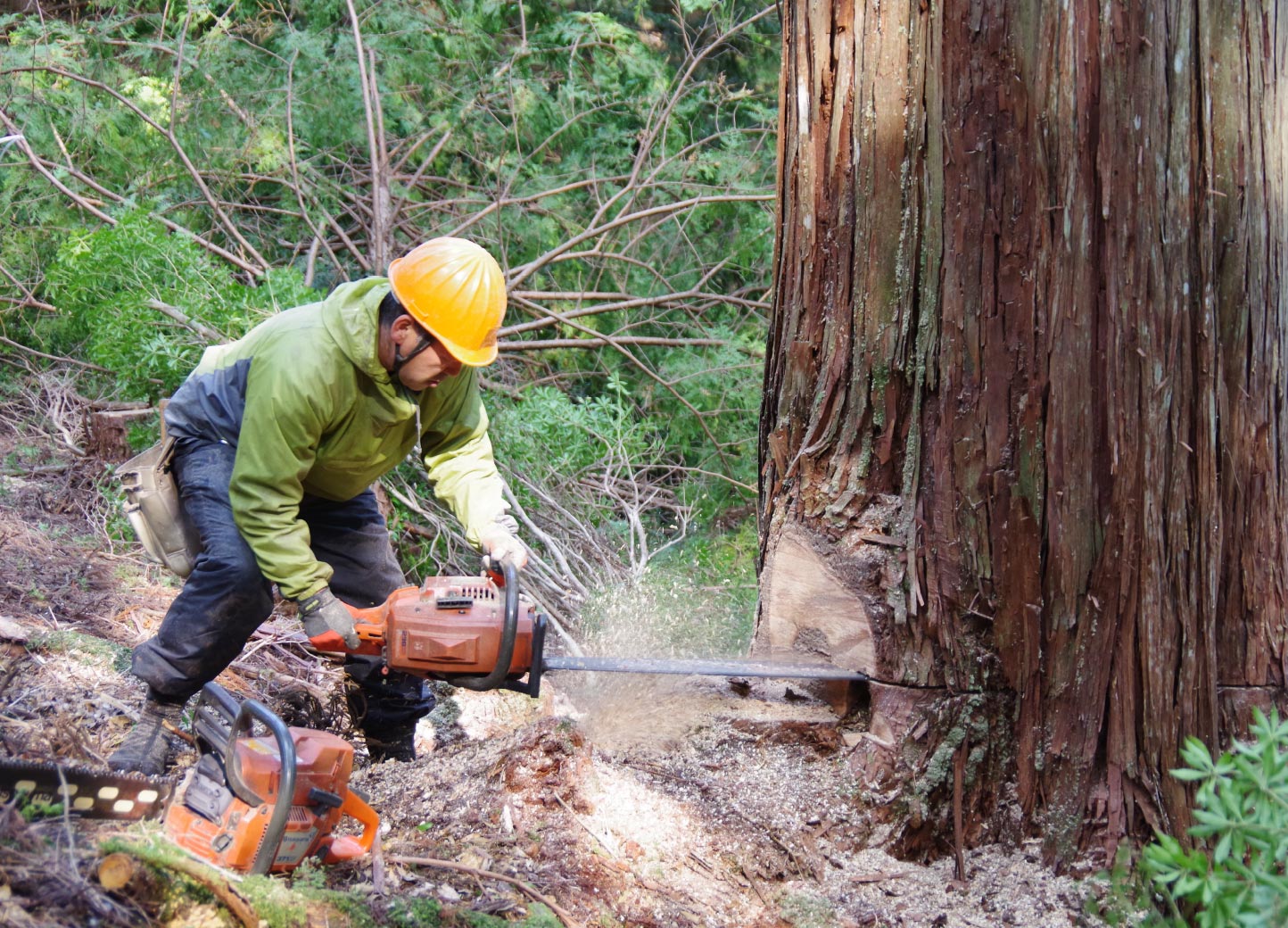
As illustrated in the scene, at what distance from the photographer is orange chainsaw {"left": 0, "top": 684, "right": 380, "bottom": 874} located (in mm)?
1972

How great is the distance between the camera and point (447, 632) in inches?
102

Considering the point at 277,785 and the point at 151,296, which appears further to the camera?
the point at 151,296

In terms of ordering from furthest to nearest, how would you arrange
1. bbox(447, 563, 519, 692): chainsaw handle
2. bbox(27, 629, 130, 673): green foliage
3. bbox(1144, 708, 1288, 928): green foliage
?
bbox(27, 629, 130, 673): green foliage → bbox(447, 563, 519, 692): chainsaw handle → bbox(1144, 708, 1288, 928): green foliage


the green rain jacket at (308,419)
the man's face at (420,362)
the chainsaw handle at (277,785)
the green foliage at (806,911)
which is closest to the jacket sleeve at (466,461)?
the green rain jacket at (308,419)

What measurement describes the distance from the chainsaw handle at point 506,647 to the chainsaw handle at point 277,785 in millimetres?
613

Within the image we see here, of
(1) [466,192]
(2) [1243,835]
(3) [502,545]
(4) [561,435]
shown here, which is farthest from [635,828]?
(1) [466,192]

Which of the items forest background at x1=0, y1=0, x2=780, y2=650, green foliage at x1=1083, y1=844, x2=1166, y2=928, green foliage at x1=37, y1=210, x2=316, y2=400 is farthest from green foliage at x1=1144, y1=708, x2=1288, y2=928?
green foliage at x1=37, y1=210, x2=316, y2=400

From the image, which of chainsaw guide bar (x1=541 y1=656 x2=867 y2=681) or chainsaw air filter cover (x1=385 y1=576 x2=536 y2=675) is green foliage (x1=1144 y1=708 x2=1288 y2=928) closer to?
chainsaw guide bar (x1=541 y1=656 x2=867 y2=681)

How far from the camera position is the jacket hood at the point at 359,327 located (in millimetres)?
2844

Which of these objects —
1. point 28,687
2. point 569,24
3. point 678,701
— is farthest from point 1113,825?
point 569,24

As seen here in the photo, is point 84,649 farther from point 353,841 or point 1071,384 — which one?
point 1071,384

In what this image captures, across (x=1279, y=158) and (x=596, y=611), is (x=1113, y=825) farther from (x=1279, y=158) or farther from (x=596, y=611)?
(x=596, y=611)

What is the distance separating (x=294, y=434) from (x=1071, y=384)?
2028mm

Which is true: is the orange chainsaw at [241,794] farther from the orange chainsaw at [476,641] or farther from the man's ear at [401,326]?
the man's ear at [401,326]
